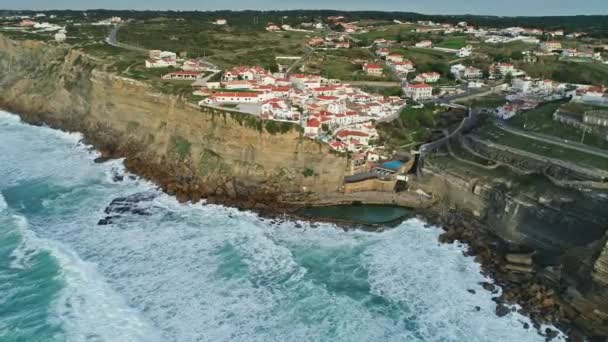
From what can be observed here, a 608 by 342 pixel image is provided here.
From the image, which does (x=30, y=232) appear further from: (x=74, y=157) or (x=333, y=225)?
(x=333, y=225)

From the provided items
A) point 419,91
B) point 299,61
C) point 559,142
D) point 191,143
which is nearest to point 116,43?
point 299,61

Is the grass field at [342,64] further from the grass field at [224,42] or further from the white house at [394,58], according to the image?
the grass field at [224,42]

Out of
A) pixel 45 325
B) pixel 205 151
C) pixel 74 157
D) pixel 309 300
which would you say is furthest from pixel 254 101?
pixel 45 325

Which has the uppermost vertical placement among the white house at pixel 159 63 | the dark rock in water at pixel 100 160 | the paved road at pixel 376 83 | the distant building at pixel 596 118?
the white house at pixel 159 63

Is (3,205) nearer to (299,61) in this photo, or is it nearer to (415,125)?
(415,125)

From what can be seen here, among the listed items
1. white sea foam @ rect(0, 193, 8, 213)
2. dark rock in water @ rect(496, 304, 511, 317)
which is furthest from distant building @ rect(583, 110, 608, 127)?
white sea foam @ rect(0, 193, 8, 213)

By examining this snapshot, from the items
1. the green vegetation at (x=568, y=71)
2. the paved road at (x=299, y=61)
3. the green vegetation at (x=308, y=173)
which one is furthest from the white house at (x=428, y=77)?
the green vegetation at (x=308, y=173)
